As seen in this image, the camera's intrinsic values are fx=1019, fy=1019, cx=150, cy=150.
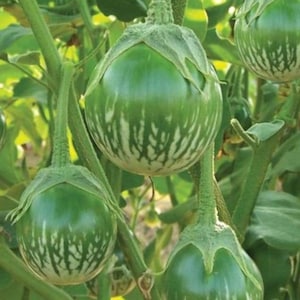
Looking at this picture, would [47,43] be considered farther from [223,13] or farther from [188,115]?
[223,13]

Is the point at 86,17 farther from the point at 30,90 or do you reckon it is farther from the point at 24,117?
the point at 24,117

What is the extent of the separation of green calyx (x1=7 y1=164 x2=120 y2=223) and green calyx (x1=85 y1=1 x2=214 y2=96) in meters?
0.11

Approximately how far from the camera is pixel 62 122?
2.79 ft

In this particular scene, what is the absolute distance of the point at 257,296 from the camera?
83 cm

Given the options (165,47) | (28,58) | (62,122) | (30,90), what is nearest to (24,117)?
(30,90)

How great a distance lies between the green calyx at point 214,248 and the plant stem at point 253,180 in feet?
0.74

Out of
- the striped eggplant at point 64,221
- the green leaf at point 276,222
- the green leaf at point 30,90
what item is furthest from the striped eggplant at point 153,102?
the green leaf at point 30,90

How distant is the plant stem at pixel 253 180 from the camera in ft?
3.63

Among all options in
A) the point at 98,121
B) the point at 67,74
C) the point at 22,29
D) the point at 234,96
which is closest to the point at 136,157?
the point at 98,121

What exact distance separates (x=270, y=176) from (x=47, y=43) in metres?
0.52

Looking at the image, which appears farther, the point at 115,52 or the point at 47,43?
the point at 47,43

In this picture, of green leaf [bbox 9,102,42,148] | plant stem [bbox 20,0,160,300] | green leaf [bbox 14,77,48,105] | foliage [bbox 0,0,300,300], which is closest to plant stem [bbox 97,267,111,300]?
foliage [bbox 0,0,300,300]

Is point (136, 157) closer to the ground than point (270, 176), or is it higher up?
higher up

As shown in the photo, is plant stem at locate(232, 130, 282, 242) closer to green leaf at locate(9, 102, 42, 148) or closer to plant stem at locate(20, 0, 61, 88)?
plant stem at locate(20, 0, 61, 88)
